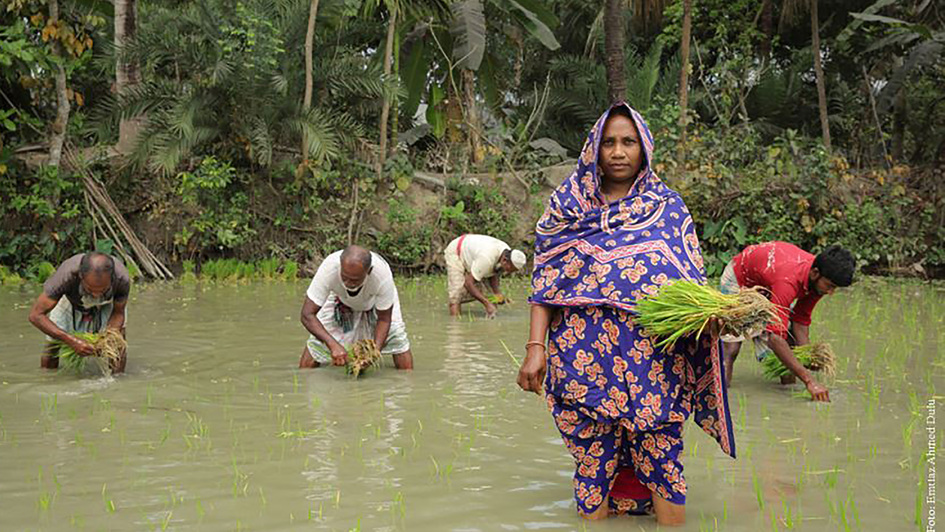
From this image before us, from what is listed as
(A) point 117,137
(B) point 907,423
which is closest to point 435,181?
(A) point 117,137

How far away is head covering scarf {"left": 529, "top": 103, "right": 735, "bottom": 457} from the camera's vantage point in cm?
364

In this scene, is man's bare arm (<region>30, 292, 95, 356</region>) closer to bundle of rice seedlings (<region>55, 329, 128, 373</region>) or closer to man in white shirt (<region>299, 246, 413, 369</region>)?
bundle of rice seedlings (<region>55, 329, 128, 373</region>)

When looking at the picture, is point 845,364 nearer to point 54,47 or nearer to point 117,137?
point 54,47

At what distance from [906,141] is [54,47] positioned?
16594 mm

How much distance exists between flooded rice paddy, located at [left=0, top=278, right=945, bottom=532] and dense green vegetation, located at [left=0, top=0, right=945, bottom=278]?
6.84 m

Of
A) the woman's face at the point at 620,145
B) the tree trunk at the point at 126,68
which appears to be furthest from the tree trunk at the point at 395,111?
the woman's face at the point at 620,145

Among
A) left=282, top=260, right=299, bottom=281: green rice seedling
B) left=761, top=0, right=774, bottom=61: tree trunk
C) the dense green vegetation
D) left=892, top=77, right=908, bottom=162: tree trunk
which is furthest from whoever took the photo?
left=761, top=0, right=774, bottom=61: tree trunk

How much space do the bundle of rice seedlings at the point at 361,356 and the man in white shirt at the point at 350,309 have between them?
0.05m

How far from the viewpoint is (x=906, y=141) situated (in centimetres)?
1978

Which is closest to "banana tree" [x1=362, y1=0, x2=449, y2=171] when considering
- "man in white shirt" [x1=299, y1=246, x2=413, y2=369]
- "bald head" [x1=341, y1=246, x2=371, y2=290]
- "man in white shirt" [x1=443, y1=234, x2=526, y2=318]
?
"man in white shirt" [x1=443, y1=234, x2=526, y2=318]

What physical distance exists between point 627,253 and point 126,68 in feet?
44.5

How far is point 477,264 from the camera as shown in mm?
9812

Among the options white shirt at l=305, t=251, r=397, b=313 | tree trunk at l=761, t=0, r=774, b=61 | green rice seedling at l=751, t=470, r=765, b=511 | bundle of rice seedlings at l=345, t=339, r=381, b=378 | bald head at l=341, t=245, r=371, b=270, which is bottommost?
green rice seedling at l=751, t=470, r=765, b=511

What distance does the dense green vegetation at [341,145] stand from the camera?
1431 centimetres
